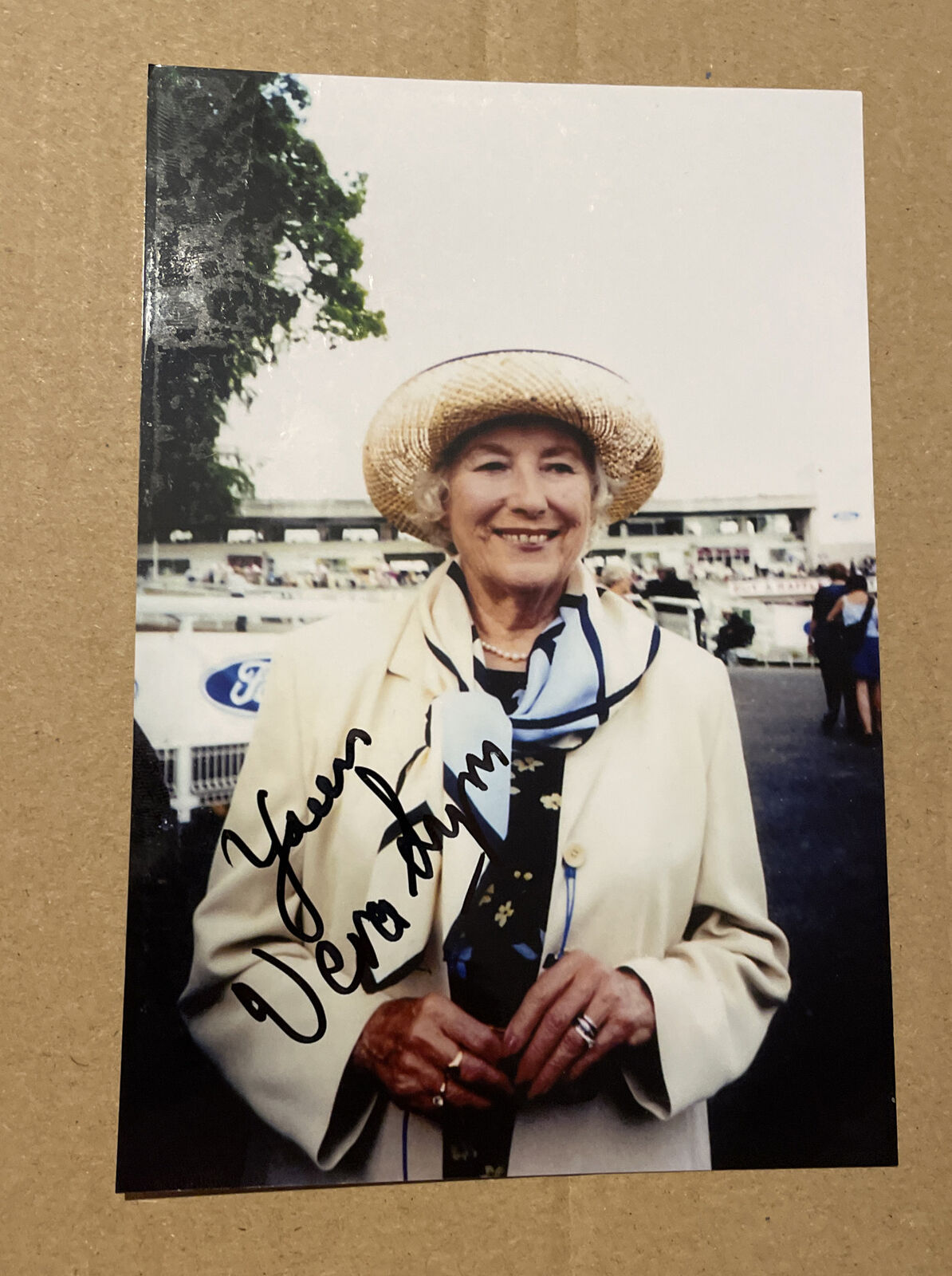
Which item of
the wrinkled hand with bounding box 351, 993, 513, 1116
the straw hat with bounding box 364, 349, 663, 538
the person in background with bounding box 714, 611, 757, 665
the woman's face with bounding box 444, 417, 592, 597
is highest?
the straw hat with bounding box 364, 349, 663, 538

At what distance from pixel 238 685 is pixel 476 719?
9.0 inches

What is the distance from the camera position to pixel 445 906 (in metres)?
0.84

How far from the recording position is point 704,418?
0.90 m

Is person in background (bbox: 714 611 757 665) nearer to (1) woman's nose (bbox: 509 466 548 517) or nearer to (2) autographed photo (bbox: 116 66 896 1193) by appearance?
(2) autographed photo (bbox: 116 66 896 1193)

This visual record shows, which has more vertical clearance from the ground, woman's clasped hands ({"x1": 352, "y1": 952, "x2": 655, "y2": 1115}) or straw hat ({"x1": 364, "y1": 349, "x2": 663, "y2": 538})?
straw hat ({"x1": 364, "y1": 349, "x2": 663, "y2": 538})

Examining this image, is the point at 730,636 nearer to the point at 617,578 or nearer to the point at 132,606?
the point at 617,578

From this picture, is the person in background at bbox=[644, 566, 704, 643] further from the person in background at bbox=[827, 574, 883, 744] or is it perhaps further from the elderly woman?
the person in background at bbox=[827, 574, 883, 744]

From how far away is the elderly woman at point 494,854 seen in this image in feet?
2.74

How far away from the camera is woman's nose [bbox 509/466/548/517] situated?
88 cm

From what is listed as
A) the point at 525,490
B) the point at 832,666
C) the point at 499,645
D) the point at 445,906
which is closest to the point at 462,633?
the point at 499,645

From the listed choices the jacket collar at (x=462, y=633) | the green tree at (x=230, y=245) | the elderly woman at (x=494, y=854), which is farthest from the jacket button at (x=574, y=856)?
the green tree at (x=230, y=245)

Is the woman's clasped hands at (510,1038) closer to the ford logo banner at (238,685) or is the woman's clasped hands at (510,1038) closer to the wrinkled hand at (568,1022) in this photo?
the wrinkled hand at (568,1022)

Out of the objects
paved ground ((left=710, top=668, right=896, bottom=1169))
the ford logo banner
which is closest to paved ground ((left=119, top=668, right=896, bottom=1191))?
paved ground ((left=710, top=668, right=896, bottom=1169))

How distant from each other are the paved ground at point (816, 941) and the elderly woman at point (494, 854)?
1.0 inches
